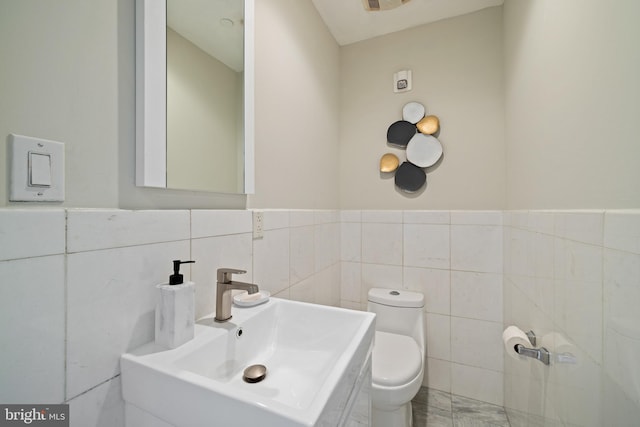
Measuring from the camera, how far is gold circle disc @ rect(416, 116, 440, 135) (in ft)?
5.73

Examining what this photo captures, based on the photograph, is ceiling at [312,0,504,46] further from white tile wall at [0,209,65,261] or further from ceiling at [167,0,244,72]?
white tile wall at [0,209,65,261]

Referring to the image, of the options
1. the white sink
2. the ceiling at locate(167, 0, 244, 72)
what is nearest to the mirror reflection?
the ceiling at locate(167, 0, 244, 72)

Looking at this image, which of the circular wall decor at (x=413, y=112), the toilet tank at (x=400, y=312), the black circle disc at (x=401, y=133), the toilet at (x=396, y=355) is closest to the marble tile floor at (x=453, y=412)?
the toilet at (x=396, y=355)

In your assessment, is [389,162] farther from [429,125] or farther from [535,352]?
[535,352]

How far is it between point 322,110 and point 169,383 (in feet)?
5.40

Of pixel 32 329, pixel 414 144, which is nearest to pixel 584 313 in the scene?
pixel 32 329

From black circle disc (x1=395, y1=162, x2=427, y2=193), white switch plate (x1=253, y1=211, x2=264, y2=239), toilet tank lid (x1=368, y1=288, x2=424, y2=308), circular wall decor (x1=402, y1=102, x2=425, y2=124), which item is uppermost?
circular wall decor (x1=402, y1=102, x2=425, y2=124)

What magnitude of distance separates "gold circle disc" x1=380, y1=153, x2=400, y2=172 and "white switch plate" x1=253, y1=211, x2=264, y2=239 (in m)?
1.11

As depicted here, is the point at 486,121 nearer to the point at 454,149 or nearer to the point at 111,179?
the point at 454,149

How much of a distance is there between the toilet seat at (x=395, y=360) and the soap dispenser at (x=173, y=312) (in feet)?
3.04

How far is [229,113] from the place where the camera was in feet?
3.17

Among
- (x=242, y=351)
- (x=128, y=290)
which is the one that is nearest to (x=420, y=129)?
(x=242, y=351)

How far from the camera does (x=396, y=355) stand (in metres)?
1.39

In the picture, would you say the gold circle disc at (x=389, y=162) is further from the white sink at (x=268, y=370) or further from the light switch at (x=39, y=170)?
the light switch at (x=39, y=170)
